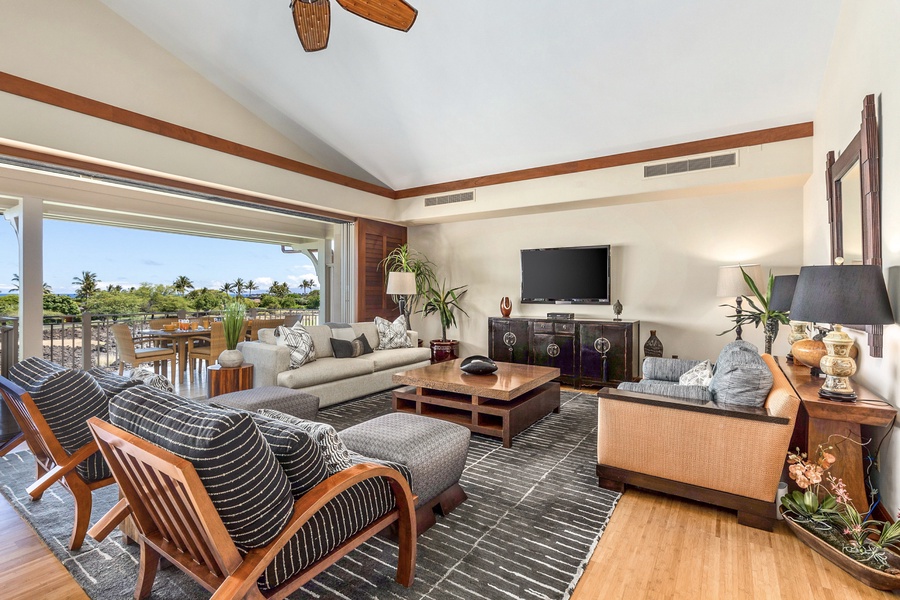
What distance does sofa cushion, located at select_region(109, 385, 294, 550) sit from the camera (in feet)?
3.92

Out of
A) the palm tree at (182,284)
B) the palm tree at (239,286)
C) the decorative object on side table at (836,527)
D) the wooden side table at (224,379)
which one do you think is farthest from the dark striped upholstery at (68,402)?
the palm tree at (239,286)

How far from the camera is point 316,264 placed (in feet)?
28.5

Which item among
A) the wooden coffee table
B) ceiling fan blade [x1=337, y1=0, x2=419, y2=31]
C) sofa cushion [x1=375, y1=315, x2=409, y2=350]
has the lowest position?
the wooden coffee table

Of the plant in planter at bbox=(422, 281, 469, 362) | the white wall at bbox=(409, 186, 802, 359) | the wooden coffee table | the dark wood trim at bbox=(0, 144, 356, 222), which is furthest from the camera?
the plant in planter at bbox=(422, 281, 469, 362)

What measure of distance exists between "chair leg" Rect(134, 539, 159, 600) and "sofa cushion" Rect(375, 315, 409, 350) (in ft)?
12.9

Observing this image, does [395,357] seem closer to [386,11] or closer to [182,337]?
[182,337]

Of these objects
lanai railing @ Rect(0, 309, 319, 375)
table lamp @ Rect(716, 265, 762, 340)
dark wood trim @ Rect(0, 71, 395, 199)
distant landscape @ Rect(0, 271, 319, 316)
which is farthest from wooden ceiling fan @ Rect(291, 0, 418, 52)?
distant landscape @ Rect(0, 271, 319, 316)

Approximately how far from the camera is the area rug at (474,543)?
175 cm

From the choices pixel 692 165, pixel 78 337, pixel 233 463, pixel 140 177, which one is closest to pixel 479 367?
pixel 233 463

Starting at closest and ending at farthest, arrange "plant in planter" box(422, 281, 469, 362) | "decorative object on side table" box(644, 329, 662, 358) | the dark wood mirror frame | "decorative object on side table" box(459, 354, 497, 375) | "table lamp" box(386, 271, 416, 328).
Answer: the dark wood mirror frame → "decorative object on side table" box(459, 354, 497, 375) → "decorative object on side table" box(644, 329, 662, 358) → "table lamp" box(386, 271, 416, 328) → "plant in planter" box(422, 281, 469, 362)

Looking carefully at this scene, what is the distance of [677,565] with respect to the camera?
1.89 metres

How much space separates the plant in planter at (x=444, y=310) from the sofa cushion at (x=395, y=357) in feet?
2.63

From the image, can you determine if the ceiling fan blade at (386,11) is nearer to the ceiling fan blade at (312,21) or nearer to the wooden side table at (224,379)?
the ceiling fan blade at (312,21)

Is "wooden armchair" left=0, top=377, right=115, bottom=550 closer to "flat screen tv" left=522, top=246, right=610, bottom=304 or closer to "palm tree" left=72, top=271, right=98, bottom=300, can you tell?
"flat screen tv" left=522, top=246, right=610, bottom=304
